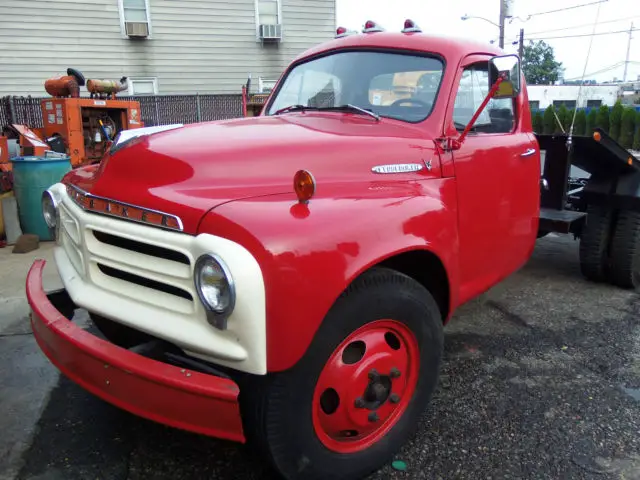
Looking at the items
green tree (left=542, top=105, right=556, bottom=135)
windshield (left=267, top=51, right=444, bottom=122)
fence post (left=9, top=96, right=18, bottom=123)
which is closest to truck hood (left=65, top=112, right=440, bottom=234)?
windshield (left=267, top=51, right=444, bottom=122)

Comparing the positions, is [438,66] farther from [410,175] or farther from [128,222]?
[128,222]

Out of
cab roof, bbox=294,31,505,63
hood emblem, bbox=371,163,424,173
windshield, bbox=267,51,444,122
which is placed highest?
cab roof, bbox=294,31,505,63

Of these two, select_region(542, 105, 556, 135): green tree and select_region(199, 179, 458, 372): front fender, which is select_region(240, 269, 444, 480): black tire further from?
select_region(542, 105, 556, 135): green tree

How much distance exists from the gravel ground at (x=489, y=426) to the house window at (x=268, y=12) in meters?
12.6

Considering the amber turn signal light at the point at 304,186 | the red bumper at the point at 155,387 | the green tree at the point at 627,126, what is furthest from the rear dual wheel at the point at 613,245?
the green tree at the point at 627,126

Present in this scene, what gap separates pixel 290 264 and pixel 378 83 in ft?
5.39

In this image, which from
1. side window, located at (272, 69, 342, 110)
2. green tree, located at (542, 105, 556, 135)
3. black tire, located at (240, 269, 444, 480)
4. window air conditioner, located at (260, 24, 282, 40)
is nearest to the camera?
black tire, located at (240, 269, 444, 480)

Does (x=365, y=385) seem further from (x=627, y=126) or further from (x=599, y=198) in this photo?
(x=627, y=126)

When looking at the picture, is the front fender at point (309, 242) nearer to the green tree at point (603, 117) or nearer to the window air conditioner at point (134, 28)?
the window air conditioner at point (134, 28)

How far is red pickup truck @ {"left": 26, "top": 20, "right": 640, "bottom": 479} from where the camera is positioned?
1782 mm

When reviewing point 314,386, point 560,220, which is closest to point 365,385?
point 314,386

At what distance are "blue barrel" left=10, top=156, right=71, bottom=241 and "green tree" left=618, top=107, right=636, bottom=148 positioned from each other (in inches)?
695

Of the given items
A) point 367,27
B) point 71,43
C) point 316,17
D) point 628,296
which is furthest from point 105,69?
point 628,296

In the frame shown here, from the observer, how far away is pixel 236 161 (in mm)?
2195
